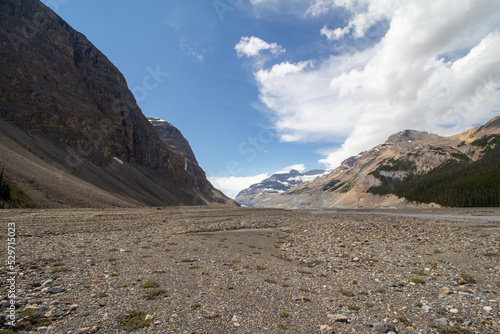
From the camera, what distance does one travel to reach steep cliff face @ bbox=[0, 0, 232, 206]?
249 feet

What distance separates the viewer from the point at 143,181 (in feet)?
382

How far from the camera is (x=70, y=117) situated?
322ft

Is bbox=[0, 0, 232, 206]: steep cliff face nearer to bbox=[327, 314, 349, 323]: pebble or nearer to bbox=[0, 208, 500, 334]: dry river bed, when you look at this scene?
bbox=[0, 208, 500, 334]: dry river bed

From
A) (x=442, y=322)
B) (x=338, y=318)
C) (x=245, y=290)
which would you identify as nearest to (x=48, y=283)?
(x=245, y=290)

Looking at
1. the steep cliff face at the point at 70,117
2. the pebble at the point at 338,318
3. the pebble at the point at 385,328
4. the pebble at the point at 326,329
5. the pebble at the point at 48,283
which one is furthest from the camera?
the steep cliff face at the point at 70,117

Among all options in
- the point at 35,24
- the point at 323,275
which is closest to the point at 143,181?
the point at 35,24

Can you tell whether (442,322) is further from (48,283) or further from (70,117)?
(70,117)

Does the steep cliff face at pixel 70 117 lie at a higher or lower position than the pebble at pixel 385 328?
higher

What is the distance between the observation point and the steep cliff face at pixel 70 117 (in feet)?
249

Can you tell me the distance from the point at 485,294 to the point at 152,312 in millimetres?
14520

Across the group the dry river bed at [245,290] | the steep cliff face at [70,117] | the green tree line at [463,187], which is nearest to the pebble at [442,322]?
the dry river bed at [245,290]

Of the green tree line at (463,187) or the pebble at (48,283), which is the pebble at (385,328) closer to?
the pebble at (48,283)

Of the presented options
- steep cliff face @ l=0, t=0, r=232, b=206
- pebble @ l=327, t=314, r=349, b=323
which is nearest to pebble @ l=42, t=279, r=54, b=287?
pebble @ l=327, t=314, r=349, b=323

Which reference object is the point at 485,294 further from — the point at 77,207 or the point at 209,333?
the point at 77,207
